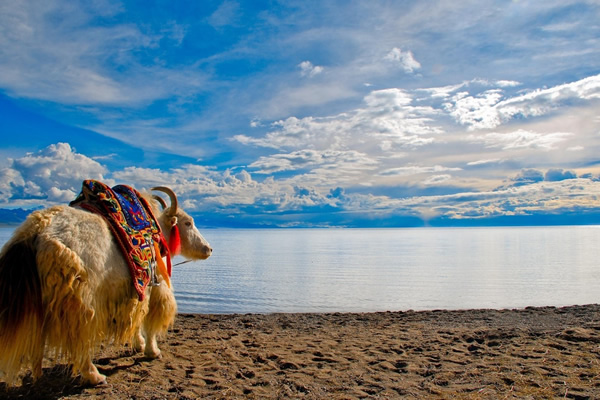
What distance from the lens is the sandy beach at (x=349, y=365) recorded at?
12.9 ft

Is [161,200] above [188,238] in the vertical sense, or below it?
above

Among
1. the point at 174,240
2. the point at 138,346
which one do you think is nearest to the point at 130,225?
the point at 174,240

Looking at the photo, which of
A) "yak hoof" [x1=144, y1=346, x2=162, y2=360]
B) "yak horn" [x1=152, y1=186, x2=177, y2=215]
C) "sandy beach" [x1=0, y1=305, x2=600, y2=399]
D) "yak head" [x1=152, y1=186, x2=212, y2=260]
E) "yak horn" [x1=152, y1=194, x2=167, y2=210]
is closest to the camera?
"sandy beach" [x1=0, y1=305, x2=600, y2=399]

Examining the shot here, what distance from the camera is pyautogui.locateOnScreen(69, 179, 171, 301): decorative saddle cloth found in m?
3.98

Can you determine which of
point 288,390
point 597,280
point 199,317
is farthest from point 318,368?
point 597,280

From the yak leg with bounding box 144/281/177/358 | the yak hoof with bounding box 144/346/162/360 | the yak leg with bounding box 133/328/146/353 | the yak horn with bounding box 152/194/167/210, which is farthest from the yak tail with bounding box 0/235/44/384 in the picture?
the yak horn with bounding box 152/194/167/210

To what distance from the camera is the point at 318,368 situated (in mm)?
4770

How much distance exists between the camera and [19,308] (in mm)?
3354

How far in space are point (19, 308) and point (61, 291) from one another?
13.7 inches

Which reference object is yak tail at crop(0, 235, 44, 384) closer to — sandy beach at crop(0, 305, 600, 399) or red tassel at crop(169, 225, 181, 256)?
sandy beach at crop(0, 305, 600, 399)

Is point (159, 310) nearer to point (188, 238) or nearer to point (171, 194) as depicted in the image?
point (188, 238)

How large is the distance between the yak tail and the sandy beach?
→ 602 millimetres

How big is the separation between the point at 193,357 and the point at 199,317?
3.68 meters

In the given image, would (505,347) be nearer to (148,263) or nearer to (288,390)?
(288,390)
